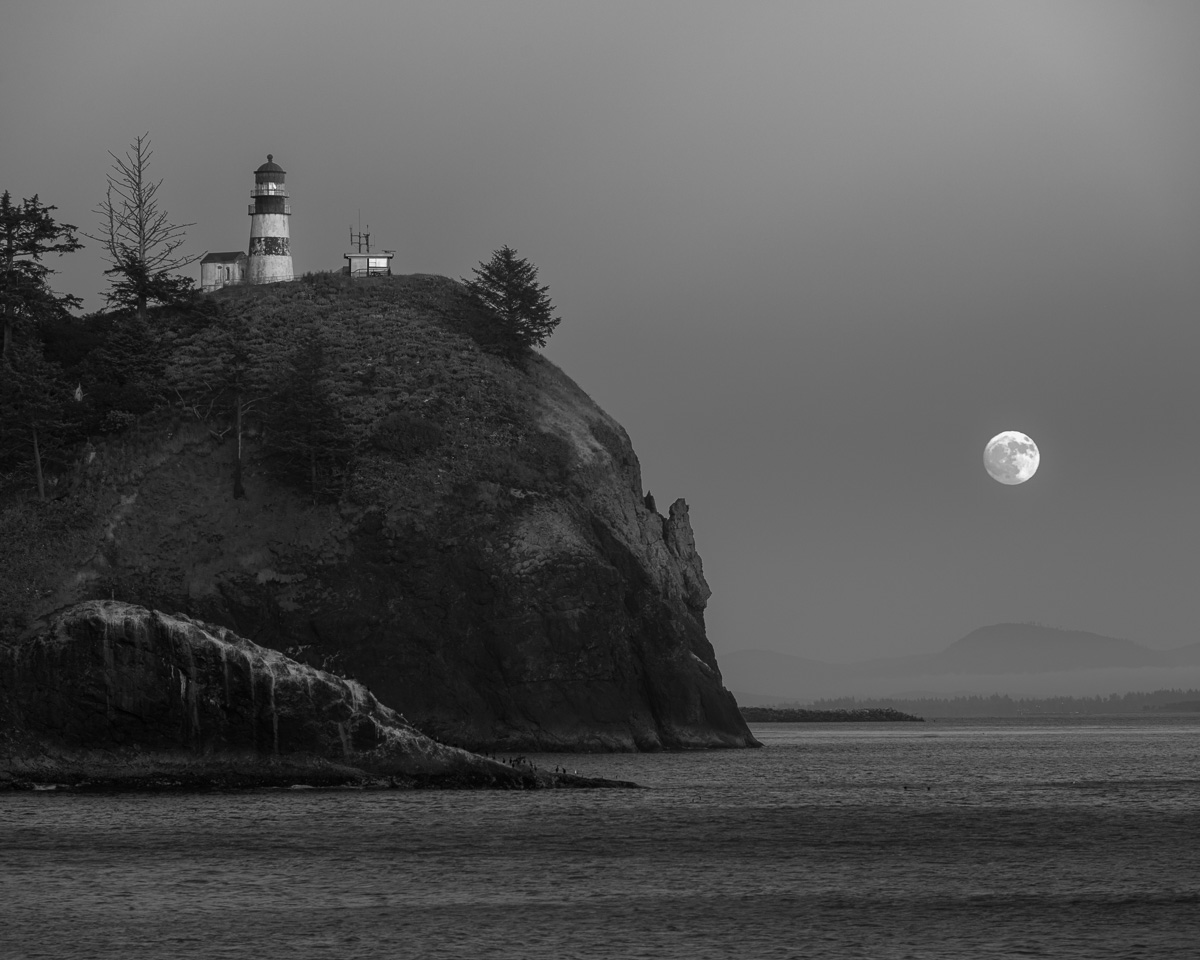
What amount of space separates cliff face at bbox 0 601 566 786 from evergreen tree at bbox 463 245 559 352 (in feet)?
217

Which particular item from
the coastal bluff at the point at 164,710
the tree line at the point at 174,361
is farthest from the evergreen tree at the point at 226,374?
the coastal bluff at the point at 164,710

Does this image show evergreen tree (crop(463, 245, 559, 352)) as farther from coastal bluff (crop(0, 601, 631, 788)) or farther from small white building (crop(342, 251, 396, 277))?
coastal bluff (crop(0, 601, 631, 788))

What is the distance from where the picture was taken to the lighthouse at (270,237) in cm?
13625

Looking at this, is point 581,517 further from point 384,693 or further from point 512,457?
point 384,693

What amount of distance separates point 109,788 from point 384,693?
35167mm

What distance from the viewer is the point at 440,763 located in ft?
194

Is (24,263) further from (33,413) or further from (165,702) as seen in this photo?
(165,702)

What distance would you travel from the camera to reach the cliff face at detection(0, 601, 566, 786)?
54719mm

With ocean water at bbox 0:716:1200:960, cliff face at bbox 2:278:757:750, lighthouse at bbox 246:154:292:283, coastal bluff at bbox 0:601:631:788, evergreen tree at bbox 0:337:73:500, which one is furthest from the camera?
lighthouse at bbox 246:154:292:283

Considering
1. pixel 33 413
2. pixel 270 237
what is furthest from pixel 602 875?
pixel 270 237

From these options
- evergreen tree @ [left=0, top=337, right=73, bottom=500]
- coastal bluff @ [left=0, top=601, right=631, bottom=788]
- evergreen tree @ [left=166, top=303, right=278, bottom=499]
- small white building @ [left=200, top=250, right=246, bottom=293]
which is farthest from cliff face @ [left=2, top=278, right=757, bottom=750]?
small white building @ [left=200, top=250, right=246, bottom=293]

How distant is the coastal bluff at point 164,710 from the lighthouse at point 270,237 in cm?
8413

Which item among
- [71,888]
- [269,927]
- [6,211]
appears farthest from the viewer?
[6,211]

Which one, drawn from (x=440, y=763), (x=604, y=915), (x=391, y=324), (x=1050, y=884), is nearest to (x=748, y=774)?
(x=440, y=763)
